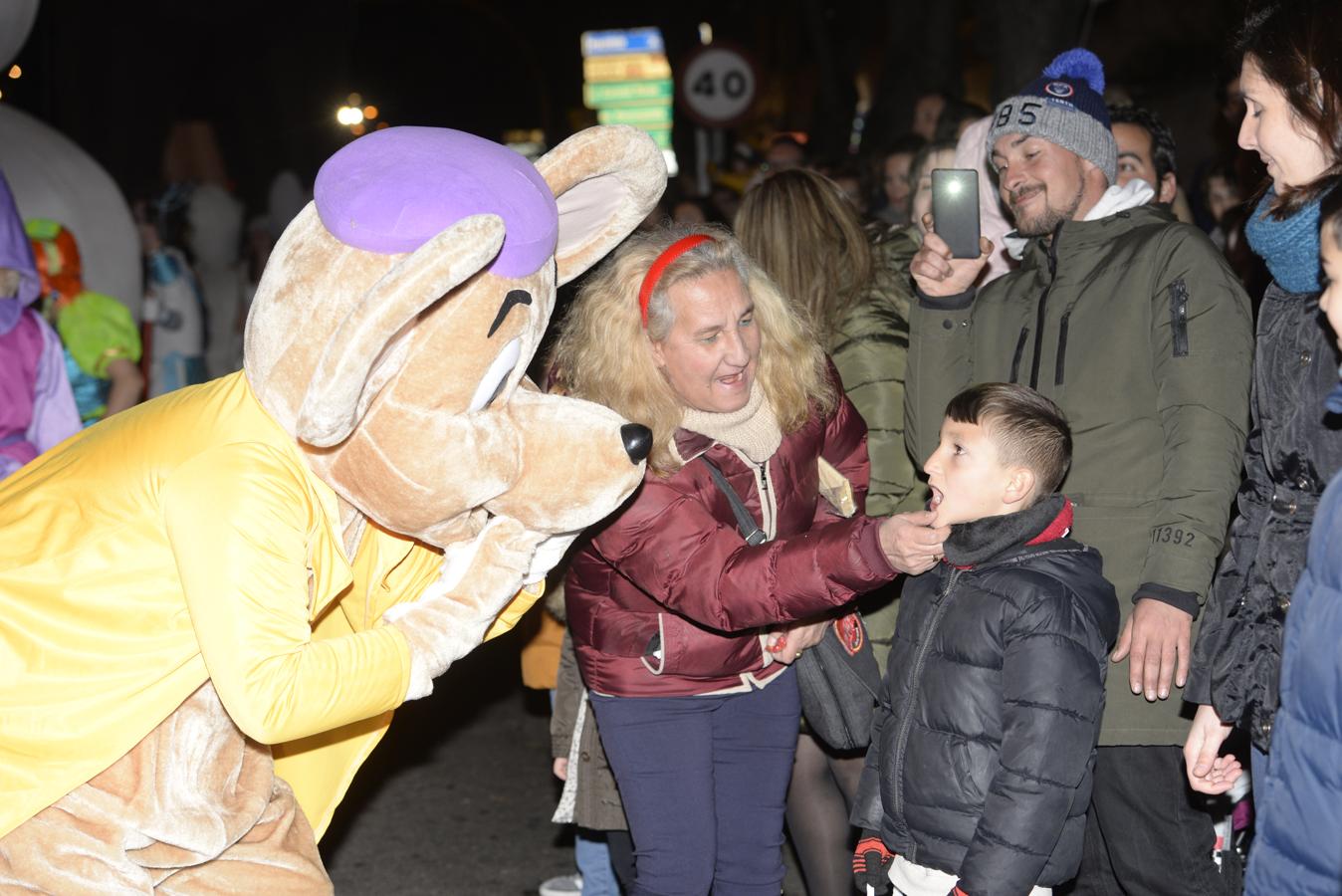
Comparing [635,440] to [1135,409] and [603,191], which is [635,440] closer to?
[603,191]

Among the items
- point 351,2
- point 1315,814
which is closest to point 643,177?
point 1315,814

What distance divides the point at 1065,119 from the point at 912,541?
1357mm

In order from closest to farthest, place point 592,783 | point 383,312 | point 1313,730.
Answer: point 1313,730
point 383,312
point 592,783

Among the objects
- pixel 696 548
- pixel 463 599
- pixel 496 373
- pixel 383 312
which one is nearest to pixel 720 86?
pixel 696 548

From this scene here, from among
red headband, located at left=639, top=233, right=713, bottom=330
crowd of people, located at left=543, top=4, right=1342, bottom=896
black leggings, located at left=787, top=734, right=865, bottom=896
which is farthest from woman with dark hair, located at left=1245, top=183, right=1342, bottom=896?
black leggings, located at left=787, top=734, right=865, bottom=896

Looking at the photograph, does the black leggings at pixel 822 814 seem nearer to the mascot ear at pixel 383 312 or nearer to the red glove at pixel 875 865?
the red glove at pixel 875 865

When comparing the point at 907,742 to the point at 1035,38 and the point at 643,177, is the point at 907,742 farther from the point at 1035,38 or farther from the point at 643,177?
the point at 1035,38

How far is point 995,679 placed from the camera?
2.88 meters

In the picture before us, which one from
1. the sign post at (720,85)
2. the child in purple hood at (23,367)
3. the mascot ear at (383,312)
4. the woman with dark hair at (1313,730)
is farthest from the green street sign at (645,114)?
the woman with dark hair at (1313,730)

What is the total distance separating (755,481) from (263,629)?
1339 millimetres

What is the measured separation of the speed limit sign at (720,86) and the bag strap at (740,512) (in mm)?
9914

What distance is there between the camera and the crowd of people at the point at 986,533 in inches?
108

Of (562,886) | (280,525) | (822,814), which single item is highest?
(280,525)

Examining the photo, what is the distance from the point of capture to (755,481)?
3291 mm
